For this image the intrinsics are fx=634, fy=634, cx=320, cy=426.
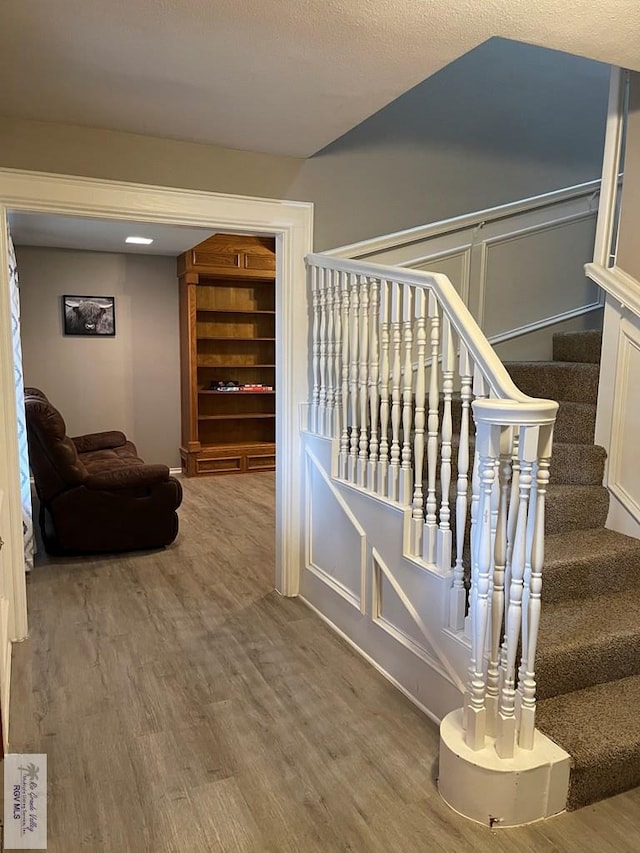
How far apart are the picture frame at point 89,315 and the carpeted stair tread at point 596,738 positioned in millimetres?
5642

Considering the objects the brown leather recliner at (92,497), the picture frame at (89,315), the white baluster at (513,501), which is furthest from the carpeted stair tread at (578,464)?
the picture frame at (89,315)

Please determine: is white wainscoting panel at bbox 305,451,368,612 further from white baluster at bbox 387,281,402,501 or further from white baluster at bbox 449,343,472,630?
white baluster at bbox 449,343,472,630

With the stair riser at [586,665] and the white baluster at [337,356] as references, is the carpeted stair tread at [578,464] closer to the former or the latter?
the stair riser at [586,665]

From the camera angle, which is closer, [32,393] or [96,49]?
[96,49]

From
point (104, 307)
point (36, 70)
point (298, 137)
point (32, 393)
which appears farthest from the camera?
point (104, 307)

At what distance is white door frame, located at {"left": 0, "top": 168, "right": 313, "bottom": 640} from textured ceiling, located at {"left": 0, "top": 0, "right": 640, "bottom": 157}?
0.98 feet

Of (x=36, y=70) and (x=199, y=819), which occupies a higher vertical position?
(x=36, y=70)

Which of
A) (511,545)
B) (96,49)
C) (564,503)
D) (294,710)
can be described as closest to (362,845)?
(294,710)

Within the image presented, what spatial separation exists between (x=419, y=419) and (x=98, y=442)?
13.2ft

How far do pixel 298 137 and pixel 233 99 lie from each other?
0.49 metres

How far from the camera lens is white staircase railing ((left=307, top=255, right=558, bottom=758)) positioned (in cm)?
177

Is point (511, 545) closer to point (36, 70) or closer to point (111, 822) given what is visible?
point (111, 822)

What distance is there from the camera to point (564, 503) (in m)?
2.66

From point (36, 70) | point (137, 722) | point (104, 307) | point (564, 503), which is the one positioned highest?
point (36, 70)
